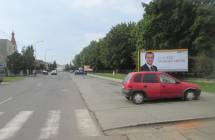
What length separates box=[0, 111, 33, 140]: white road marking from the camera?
41.7 feet

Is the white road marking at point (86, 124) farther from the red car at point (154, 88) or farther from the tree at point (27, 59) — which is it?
the tree at point (27, 59)

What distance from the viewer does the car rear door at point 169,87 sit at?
23.5 metres

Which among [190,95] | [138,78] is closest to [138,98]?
[138,78]

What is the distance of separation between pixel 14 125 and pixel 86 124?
2.29 m

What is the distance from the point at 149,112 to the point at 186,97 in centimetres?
606

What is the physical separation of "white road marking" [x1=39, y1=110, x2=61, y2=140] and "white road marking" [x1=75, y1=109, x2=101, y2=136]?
74cm

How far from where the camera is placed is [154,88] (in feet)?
77.3

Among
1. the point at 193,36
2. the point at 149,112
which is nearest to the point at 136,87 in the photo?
the point at 149,112

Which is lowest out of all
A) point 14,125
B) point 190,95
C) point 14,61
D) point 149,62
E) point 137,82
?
point 14,125

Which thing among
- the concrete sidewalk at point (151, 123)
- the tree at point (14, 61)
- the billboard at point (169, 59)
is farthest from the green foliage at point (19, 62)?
the concrete sidewalk at point (151, 123)

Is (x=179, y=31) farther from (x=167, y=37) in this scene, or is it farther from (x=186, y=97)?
(x=186, y=97)

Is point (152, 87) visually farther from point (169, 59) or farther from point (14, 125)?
point (169, 59)

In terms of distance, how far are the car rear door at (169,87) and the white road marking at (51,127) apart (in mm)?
6769

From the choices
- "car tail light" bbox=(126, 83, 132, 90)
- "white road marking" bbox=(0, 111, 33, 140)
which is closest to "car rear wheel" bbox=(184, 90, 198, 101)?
"car tail light" bbox=(126, 83, 132, 90)
